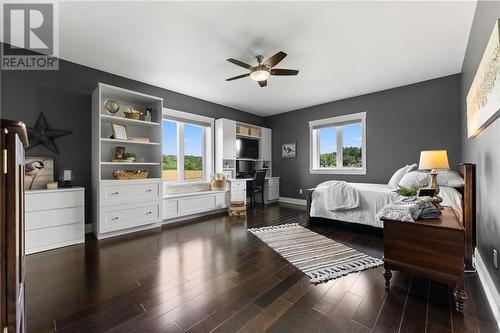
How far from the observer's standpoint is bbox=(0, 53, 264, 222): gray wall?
295cm

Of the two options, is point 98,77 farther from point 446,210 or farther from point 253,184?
point 446,210

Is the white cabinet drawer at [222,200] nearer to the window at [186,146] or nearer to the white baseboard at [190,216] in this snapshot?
the white baseboard at [190,216]

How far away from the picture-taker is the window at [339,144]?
4.98 metres

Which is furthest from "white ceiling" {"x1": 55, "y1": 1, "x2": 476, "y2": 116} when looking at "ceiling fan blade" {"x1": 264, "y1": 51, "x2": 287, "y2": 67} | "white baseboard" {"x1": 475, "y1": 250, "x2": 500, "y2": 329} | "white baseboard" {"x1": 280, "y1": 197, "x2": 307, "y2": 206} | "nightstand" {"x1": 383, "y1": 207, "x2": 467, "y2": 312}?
"white baseboard" {"x1": 280, "y1": 197, "x2": 307, "y2": 206}

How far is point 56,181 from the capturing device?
319cm

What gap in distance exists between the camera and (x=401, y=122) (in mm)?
4398

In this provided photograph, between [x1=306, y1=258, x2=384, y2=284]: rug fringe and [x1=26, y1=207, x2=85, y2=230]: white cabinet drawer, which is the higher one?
[x1=26, y1=207, x2=85, y2=230]: white cabinet drawer

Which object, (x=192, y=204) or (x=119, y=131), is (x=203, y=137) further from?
(x=119, y=131)

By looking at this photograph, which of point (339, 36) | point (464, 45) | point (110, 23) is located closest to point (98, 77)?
point (110, 23)

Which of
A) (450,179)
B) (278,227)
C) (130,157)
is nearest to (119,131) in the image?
(130,157)

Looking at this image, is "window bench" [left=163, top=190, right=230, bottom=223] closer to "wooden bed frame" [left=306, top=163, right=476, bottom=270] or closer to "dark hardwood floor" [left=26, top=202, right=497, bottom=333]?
"dark hardwood floor" [left=26, top=202, right=497, bottom=333]

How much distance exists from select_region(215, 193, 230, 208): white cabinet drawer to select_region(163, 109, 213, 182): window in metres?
0.67

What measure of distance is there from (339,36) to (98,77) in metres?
3.70

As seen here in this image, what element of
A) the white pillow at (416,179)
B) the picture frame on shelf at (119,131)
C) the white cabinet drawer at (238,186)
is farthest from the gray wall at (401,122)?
the picture frame on shelf at (119,131)
